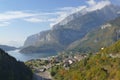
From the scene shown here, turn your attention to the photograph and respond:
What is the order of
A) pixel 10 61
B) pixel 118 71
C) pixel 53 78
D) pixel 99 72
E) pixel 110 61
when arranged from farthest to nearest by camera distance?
pixel 53 78 → pixel 10 61 → pixel 110 61 → pixel 99 72 → pixel 118 71

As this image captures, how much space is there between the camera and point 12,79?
136 m

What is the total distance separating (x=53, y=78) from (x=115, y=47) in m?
36.4

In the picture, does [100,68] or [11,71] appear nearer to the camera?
[100,68]

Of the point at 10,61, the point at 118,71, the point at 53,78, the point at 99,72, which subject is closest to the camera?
the point at 118,71

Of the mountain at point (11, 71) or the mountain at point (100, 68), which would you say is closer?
the mountain at point (100, 68)

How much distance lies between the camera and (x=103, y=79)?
12800 centimetres

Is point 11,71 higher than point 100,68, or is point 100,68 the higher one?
point 11,71

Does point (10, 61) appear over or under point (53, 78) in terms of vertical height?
over

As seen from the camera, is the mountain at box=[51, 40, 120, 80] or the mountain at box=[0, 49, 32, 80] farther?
the mountain at box=[0, 49, 32, 80]

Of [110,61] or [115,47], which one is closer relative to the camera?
[110,61]

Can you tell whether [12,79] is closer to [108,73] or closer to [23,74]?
[23,74]

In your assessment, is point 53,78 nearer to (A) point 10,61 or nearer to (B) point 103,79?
(A) point 10,61

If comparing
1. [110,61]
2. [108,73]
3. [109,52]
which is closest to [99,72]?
[108,73]

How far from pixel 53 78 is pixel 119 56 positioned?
41036 millimetres
